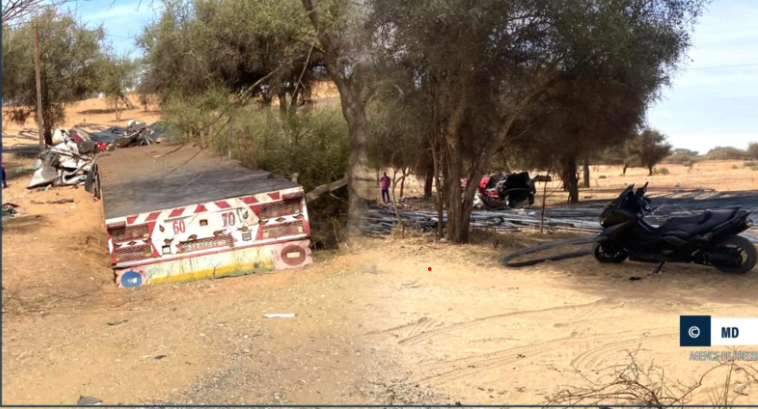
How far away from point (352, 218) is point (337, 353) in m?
7.55

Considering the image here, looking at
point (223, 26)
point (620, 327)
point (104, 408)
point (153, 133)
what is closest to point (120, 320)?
point (104, 408)

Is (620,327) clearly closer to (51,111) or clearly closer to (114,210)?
(114,210)

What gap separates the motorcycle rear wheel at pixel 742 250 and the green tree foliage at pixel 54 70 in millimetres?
26094

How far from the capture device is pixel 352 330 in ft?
19.9

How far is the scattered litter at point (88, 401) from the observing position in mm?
4320

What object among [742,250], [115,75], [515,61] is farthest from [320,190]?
[115,75]

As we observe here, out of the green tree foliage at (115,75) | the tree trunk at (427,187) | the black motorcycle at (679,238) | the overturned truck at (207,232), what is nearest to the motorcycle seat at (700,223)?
the black motorcycle at (679,238)

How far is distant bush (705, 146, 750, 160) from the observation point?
71.3 m

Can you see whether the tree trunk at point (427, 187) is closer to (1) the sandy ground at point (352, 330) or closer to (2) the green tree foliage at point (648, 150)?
(1) the sandy ground at point (352, 330)

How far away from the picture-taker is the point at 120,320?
21.2 feet

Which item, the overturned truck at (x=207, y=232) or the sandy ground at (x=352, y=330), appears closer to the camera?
the sandy ground at (x=352, y=330)

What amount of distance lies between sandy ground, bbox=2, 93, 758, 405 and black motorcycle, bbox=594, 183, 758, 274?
0.23m

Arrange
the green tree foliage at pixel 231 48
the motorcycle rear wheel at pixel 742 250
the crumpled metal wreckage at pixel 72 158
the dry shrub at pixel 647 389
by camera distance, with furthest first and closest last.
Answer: the crumpled metal wreckage at pixel 72 158 → the green tree foliage at pixel 231 48 → the motorcycle rear wheel at pixel 742 250 → the dry shrub at pixel 647 389

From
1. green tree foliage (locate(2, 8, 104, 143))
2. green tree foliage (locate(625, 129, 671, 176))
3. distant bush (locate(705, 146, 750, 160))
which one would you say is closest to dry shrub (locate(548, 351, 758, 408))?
green tree foliage (locate(2, 8, 104, 143))
